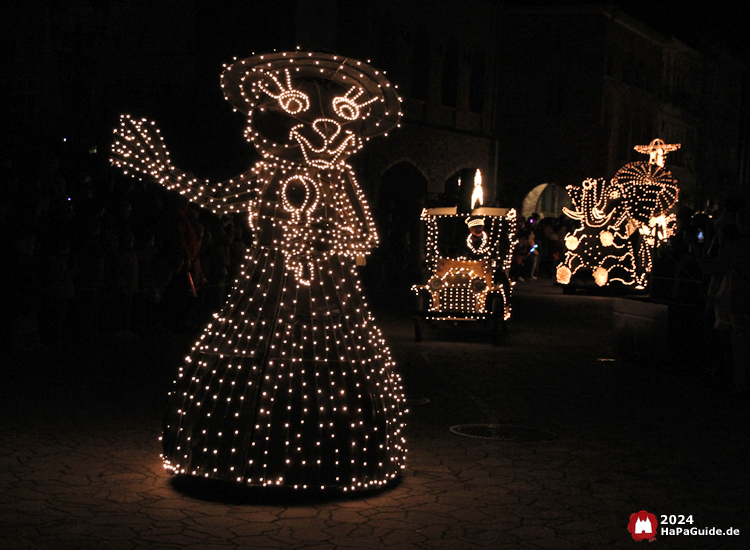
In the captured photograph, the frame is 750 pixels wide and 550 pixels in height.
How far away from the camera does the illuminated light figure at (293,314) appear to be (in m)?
6.15

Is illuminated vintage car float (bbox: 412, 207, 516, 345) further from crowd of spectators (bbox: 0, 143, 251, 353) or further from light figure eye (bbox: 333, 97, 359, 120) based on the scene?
light figure eye (bbox: 333, 97, 359, 120)

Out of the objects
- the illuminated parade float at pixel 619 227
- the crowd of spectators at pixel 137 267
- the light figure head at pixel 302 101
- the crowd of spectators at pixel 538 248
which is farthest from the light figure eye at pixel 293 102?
the crowd of spectators at pixel 538 248

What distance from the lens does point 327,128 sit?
663 centimetres

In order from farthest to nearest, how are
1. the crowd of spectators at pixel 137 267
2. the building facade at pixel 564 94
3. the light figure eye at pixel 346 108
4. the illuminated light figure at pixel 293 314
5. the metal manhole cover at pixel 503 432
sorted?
the building facade at pixel 564 94, the crowd of spectators at pixel 137 267, the metal manhole cover at pixel 503 432, the light figure eye at pixel 346 108, the illuminated light figure at pixel 293 314

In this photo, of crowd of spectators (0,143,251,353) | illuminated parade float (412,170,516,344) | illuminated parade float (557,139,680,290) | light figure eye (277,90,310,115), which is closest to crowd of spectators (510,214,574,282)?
illuminated parade float (557,139,680,290)

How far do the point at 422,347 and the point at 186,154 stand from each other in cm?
1467

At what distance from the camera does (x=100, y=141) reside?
2117 cm

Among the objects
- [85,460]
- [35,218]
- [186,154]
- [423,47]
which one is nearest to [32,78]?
[186,154]

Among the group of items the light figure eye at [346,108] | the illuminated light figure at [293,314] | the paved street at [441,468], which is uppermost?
the light figure eye at [346,108]

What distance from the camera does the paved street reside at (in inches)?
222

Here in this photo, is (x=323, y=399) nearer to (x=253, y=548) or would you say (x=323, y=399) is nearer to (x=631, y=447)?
(x=253, y=548)

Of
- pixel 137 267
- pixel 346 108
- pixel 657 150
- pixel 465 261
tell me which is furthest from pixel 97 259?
pixel 657 150

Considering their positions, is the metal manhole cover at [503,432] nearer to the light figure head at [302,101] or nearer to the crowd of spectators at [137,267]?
the light figure head at [302,101]

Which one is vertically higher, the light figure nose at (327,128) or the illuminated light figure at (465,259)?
the light figure nose at (327,128)
